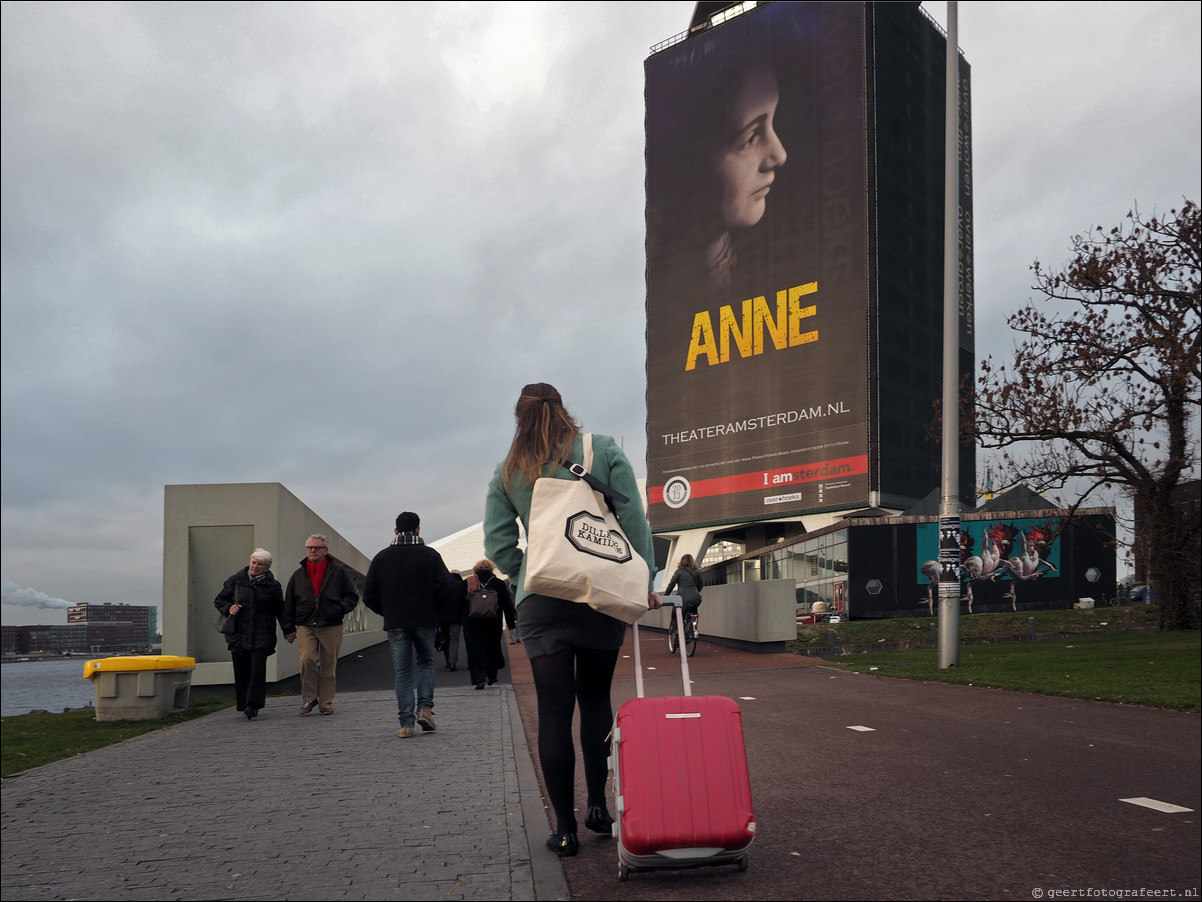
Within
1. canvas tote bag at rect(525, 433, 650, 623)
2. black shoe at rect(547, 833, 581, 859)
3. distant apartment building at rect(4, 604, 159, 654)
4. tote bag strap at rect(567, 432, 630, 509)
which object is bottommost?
distant apartment building at rect(4, 604, 159, 654)

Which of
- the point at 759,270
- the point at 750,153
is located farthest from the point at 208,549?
the point at 750,153

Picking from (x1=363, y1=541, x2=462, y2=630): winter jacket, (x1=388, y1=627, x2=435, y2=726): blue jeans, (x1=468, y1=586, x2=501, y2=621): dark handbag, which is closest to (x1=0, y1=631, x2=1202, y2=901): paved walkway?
(x1=388, y1=627, x2=435, y2=726): blue jeans

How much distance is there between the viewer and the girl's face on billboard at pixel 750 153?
66938 mm

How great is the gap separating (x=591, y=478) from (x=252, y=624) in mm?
7532

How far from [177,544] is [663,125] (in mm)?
65023

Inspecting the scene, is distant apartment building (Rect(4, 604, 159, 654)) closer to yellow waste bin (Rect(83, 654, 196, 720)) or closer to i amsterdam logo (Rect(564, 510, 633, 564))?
yellow waste bin (Rect(83, 654, 196, 720))

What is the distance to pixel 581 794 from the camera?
574 centimetres

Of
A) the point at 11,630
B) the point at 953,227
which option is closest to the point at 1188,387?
the point at 953,227

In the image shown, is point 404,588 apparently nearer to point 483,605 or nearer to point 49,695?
point 483,605

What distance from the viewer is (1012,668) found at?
13766 mm

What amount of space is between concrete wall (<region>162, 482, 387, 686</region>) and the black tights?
1053 cm

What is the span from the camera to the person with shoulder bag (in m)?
4.16

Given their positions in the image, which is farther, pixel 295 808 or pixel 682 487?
pixel 682 487

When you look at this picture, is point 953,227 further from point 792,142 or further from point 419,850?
point 792,142
